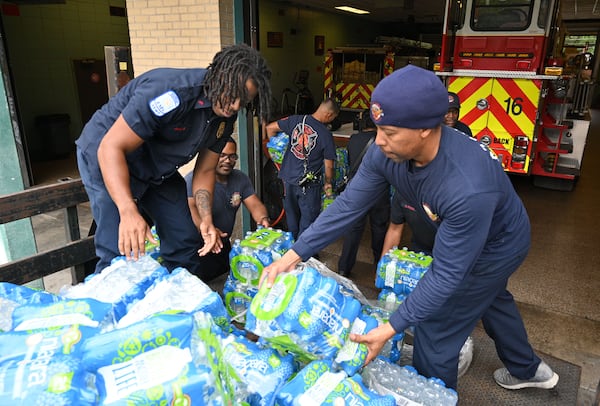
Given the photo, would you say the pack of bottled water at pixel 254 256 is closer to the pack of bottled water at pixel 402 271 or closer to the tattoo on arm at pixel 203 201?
the tattoo on arm at pixel 203 201

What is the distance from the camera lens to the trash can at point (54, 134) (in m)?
10.2

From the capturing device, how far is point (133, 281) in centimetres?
211

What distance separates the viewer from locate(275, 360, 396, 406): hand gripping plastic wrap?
164 cm

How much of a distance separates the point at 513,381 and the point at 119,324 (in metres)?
2.23

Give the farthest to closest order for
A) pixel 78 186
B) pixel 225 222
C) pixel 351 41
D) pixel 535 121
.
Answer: pixel 351 41 → pixel 535 121 → pixel 225 222 → pixel 78 186

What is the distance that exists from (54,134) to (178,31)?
7.01 m

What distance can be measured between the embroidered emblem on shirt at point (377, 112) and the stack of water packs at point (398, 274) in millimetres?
1575

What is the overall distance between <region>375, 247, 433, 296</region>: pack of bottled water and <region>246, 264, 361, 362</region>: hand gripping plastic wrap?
108 cm

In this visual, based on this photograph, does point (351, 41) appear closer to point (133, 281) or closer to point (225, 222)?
point (225, 222)

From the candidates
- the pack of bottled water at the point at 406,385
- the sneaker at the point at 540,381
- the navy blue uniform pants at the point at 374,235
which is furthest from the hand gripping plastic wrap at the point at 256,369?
the navy blue uniform pants at the point at 374,235

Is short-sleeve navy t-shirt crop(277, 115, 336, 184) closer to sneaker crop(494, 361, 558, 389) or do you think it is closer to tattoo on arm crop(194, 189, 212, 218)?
tattoo on arm crop(194, 189, 212, 218)

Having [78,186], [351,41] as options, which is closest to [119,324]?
[78,186]

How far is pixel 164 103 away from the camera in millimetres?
2291

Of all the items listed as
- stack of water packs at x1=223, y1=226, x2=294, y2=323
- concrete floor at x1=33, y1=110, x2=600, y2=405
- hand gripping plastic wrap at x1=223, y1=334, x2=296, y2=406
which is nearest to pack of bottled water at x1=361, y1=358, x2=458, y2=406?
hand gripping plastic wrap at x1=223, y1=334, x2=296, y2=406
